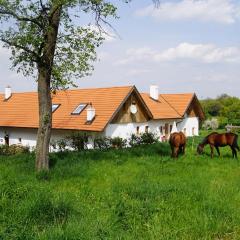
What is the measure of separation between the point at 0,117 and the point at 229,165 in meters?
30.0

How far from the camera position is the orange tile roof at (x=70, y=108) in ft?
116

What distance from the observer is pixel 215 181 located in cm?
1373

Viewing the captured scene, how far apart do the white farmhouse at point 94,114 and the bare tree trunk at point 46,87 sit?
1554 cm

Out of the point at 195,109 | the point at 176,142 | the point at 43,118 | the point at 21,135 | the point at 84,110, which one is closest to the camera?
the point at 43,118

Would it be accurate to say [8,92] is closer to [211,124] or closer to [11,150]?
[11,150]

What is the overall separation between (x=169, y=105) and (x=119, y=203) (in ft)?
130

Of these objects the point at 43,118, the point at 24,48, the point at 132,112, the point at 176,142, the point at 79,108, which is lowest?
the point at 176,142

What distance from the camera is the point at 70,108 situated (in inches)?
1548

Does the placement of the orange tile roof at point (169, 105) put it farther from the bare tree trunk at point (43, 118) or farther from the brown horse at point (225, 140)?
the bare tree trunk at point (43, 118)

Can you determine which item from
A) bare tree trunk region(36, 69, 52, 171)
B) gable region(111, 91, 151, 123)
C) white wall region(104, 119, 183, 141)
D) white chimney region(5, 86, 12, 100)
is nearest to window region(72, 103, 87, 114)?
gable region(111, 91, 151, 123)

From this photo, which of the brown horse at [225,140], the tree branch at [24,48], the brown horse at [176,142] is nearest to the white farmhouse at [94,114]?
the brown horse at [176,142]

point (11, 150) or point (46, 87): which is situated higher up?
point (46, 87)

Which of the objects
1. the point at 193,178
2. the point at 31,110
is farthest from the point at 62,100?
the point at 193,178

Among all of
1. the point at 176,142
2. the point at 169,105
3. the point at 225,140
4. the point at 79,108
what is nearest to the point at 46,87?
the point at 176,142
